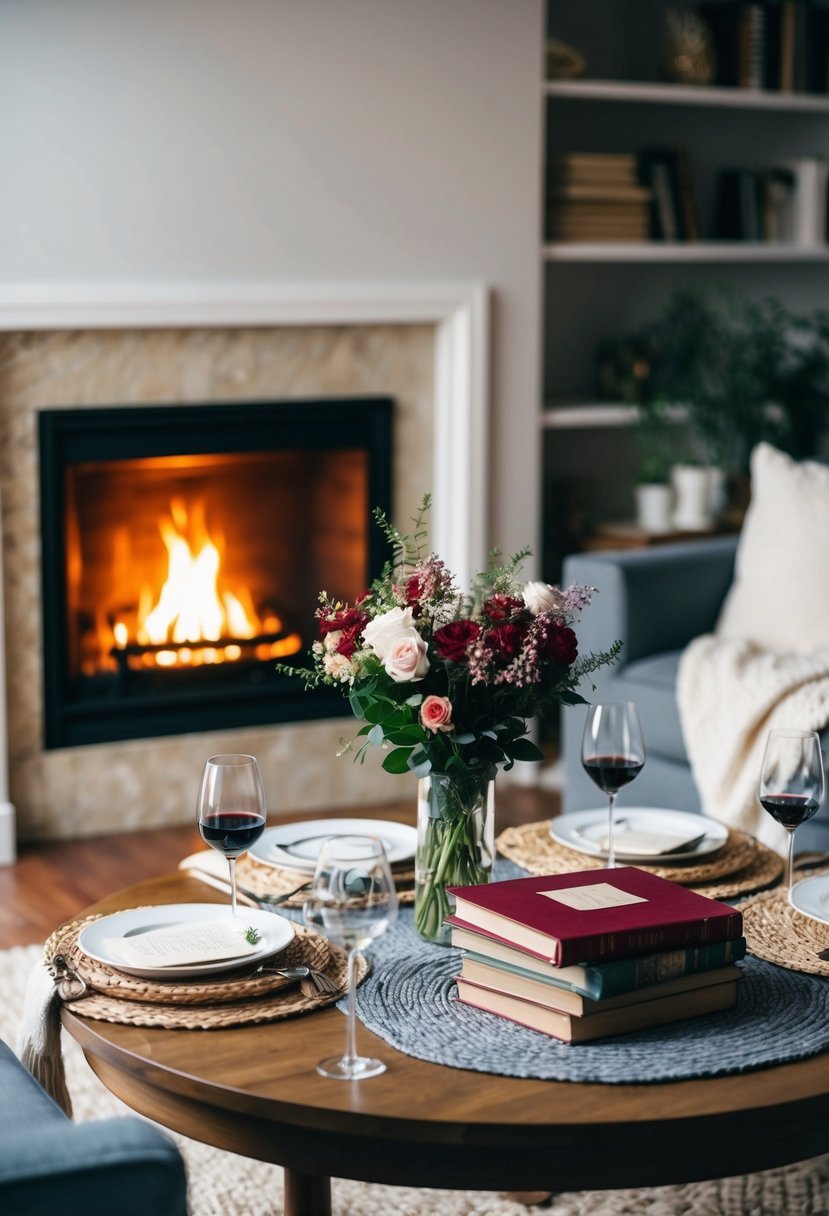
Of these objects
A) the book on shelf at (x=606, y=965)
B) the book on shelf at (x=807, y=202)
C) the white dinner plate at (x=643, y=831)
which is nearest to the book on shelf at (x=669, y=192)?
the book on shelf at (x=807, y=202)

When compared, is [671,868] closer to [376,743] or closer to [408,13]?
[376,743]

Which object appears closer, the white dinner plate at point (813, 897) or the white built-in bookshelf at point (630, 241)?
the white dinner plate at point (813, 897)

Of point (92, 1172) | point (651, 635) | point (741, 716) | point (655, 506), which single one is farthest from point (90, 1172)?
point (655, 506)

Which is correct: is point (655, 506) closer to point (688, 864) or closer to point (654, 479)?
point (654, 479)

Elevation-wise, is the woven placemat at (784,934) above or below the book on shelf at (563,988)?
below

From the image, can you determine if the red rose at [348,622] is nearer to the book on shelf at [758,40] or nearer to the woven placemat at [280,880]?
the woven placemat at [280,880]

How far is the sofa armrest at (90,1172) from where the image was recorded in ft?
3.52

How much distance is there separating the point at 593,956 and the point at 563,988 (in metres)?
0.05

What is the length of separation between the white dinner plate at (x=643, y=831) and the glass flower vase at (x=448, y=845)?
Result: 11.2 inches

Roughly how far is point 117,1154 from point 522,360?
10.6ft

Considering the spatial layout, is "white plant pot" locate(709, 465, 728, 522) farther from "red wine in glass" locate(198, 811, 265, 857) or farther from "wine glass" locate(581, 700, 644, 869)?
"red wine in glass" locate(198, 811, 265, 857)

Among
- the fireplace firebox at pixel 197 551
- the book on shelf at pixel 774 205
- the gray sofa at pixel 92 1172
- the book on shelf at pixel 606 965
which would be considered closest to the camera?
→ the gray sofa at pixel 92 1172

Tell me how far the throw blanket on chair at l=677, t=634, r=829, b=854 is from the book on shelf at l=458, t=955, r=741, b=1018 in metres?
1.42

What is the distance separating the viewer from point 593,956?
1438mm
